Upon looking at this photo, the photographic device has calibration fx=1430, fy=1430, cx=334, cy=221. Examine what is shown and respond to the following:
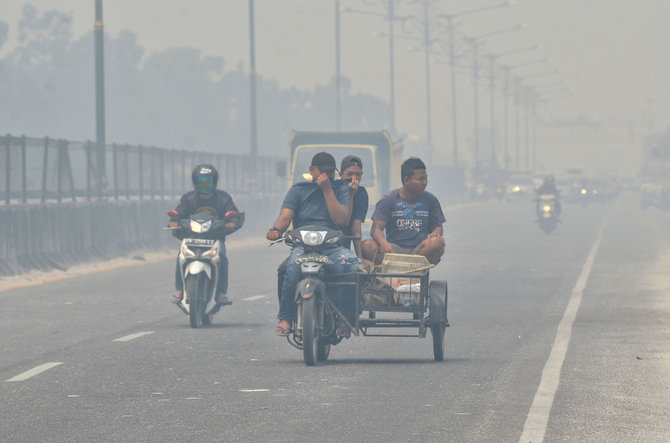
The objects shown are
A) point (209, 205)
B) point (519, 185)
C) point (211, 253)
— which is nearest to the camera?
point (211, 253)

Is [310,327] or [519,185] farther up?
[519,185]

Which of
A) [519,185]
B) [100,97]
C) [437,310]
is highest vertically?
[100,97]

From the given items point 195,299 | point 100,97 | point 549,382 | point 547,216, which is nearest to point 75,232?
point 100,97

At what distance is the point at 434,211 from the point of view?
37.9ft

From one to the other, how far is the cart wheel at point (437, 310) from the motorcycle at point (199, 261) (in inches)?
135

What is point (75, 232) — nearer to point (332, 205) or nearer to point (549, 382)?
point (332, 205)

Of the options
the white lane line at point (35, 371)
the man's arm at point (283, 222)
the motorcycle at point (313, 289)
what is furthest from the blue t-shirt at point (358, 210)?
the white lane line at point (35, 371)

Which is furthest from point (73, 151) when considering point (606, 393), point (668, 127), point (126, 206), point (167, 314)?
point (668, 127)

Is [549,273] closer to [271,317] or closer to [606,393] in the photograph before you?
[271,317]

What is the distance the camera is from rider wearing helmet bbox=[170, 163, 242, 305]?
560 inches

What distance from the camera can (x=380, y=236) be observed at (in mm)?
11242

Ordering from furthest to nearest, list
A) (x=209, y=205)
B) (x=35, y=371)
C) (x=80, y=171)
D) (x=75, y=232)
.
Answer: (x=80, y=171) < (x=75, y=232) < (x=209, y=205) < (x=35, y=371)

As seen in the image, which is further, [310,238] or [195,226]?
[195,226]

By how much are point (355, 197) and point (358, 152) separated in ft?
69.6
